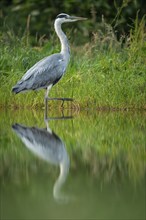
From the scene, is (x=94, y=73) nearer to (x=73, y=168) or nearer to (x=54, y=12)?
(x=73, y=168)

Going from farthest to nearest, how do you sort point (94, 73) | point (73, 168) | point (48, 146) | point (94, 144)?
point (94, 73), point (94, 144), point (48, 146), point (73, 168)

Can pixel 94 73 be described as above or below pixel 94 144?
above

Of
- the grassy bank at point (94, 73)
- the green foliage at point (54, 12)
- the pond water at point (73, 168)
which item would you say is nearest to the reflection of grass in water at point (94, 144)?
the pond water at point (73, 168)

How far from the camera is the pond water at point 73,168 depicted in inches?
218

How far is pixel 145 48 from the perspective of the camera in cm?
1339

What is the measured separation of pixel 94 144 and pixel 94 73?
14.3 feet

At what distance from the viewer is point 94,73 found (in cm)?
1298

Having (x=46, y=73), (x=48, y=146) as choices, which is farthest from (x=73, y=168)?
(x=46, y=73)

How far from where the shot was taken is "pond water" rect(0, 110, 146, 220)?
5539 millimetres

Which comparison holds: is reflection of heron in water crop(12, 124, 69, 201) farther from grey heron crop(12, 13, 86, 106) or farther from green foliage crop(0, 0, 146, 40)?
green foliage crop(0, 0, 146, 40)

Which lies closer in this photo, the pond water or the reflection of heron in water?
the pond water

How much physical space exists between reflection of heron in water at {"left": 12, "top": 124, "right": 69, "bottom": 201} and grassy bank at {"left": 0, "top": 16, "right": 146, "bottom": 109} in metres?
2.22

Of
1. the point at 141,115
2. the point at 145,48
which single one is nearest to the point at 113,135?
the point at 141,115

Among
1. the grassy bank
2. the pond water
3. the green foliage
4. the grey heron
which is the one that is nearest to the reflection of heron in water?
the pond water
